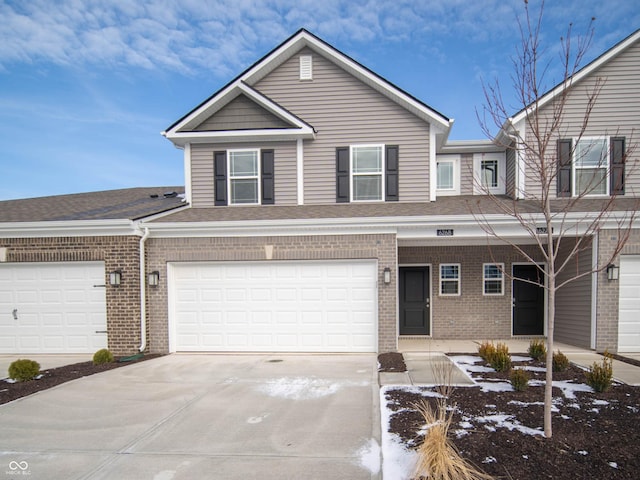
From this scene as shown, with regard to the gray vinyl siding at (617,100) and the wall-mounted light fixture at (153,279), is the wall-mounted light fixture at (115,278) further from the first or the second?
the gray vinyl siding at (617,100)

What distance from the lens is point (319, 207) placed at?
1050 cm

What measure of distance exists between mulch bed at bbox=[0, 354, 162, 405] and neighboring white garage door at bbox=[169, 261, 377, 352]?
4.75ft

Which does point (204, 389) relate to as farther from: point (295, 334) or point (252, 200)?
point (252, 200)

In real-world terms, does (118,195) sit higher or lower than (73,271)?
higher

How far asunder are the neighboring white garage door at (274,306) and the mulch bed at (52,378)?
1447 mm

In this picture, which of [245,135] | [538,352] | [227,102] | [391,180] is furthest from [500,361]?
[227,102]

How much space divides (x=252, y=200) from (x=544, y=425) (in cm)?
864

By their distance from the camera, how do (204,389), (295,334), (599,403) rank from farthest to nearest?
1. (295,334)
2. (204,389)
3. (599,403)

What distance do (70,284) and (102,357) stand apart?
228 centimetres

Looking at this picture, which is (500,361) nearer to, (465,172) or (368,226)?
(368,226)

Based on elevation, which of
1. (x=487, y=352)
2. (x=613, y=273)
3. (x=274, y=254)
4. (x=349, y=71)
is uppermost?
(x=349, y=71)

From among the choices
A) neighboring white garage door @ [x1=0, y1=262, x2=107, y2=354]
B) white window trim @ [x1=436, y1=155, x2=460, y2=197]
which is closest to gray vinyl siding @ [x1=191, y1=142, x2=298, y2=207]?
neighboring white garage door @ [x1=0, y1=262, x2=107, y2=354]

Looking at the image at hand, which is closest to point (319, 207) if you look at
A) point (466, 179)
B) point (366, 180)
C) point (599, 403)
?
point (366, 180)

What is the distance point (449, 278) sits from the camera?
11180mm
